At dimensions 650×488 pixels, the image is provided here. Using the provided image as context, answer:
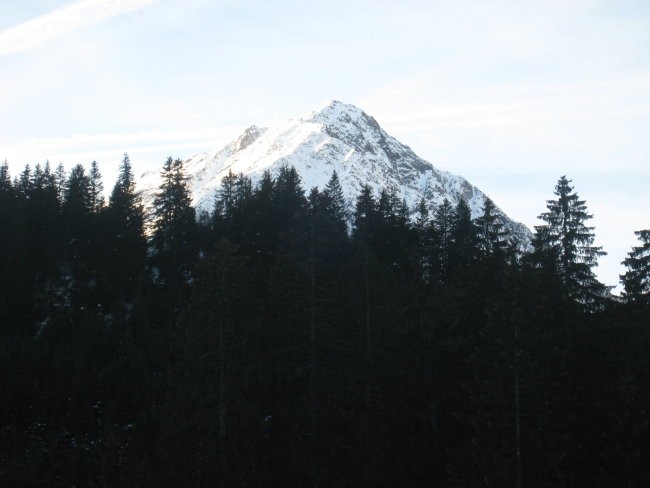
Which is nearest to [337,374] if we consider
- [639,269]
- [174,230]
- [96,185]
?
[639,269]

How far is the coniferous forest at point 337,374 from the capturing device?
59.1 ft

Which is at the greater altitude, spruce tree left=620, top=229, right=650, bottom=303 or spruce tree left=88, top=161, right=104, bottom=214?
spruce tree left=88, top=161, right=104, bottom=214

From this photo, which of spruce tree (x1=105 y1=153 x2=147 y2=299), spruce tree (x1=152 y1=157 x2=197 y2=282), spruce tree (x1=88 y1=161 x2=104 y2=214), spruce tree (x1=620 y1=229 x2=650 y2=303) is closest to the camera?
spruce tree (x1=620 y1=229 x2=650 y2=303)

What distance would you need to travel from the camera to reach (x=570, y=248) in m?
33.2

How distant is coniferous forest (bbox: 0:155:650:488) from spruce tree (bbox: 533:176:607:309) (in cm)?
10

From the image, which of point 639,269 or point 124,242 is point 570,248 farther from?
point 124,242

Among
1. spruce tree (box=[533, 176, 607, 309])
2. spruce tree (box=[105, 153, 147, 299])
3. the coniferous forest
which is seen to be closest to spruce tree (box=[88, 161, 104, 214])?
spruce tree (box=[105, 153, 147, 299])

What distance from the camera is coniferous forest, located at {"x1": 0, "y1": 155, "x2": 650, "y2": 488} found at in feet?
59.1

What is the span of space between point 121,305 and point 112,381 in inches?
361

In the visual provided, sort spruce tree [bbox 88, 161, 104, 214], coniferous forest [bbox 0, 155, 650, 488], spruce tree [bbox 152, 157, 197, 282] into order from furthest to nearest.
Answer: spruce tree [bbox 88, 161, 104, 214] < spruce tree [bbox 152, 157, 197, 282] < coniferous forest [bbox 0, 155, 650, 488]

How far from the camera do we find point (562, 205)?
34.2 meters

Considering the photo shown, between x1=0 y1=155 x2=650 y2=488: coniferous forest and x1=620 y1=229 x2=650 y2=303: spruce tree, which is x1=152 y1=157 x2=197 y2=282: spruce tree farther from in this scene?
x1=620 y1=229 x2=650 y2=303: spruce tree

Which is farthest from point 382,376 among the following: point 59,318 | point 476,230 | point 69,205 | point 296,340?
point 69,205

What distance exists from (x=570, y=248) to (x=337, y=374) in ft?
65.1
